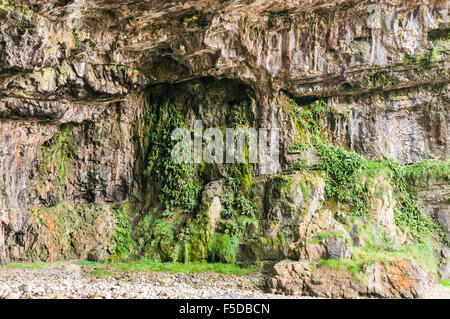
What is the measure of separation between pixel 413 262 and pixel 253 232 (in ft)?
15.6

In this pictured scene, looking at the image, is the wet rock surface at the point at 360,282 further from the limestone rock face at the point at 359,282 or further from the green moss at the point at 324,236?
the green moss at the point at 324,236

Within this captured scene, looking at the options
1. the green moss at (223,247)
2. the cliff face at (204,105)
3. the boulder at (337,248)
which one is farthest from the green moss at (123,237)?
the boulder at (337,248)

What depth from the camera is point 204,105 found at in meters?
14.2

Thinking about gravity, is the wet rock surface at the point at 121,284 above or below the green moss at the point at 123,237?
below

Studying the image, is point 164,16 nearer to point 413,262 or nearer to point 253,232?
point 253,232

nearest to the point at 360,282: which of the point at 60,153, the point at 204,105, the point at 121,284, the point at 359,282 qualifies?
the point at 359,282

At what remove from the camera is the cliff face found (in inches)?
432

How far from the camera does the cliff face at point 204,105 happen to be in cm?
1097

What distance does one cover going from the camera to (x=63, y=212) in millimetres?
12977

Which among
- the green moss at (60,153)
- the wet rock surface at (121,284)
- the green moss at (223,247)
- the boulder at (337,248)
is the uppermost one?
the green moss at (60,153)

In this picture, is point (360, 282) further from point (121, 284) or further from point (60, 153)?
point (60, 153)

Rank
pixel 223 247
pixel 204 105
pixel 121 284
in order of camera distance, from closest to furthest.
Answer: pixel 121 284 < pixel 223 247 < pixel 204 105

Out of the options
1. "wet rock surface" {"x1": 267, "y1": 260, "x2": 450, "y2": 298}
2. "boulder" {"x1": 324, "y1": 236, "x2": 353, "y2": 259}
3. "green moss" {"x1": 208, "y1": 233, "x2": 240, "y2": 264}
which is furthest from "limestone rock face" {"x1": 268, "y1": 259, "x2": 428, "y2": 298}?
"green moss" {"x1": 208, "y1": 233, "x2": 240, "y2": 264}
